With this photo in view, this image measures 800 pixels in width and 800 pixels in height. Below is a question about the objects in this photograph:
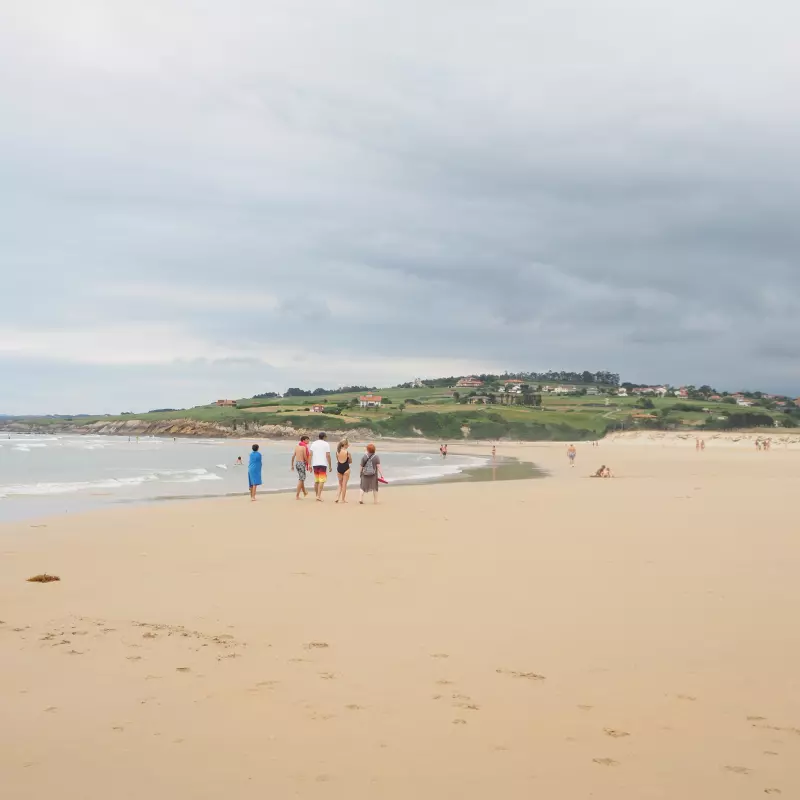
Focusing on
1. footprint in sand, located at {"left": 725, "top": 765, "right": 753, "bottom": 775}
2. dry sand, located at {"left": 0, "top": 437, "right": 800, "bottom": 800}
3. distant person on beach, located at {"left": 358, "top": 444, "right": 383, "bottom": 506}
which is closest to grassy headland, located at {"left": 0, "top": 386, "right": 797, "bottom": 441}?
distant person on beach, located at {"left": 358, "top": 444, "right": 383, "bottom": 506}

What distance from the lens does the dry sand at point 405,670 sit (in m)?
4.05

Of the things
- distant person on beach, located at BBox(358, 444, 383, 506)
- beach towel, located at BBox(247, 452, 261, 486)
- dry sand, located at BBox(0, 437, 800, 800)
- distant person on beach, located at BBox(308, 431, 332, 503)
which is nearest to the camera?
dry sand, located at BBox(0, 437, 800, 800)

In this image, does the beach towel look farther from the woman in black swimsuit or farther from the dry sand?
the dry sand

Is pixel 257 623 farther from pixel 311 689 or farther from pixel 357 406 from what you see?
pixel 357 406

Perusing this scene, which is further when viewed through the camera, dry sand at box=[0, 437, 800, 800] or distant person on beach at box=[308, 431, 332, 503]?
distant person on beach at box=[308, 431, 332, 503]

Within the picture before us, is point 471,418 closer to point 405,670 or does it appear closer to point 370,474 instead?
point 370,474

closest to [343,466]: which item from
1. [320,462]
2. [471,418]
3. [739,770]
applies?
[320,462]

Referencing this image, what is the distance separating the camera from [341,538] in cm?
1304

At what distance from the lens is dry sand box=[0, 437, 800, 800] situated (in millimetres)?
4047

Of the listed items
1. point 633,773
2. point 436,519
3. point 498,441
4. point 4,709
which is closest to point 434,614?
point 633,773

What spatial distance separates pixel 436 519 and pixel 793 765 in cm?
1165

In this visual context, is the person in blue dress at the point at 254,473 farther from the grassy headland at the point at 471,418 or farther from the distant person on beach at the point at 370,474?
the grassy headland at the point at 471,418

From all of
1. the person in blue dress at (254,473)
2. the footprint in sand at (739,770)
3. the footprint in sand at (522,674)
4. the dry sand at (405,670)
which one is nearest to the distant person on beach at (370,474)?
the person in blue dress at (254,473)

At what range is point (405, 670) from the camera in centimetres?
571
